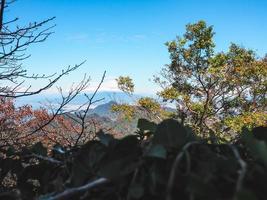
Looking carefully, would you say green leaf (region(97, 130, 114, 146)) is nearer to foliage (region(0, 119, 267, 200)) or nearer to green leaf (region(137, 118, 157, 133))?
foliage (region(0, 119, 267, 200))

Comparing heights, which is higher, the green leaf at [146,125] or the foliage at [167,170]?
the green leaf at [146,125]

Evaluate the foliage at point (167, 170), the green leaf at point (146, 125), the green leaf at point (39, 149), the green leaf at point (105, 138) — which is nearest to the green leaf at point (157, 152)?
the foliage at point (167, 170)

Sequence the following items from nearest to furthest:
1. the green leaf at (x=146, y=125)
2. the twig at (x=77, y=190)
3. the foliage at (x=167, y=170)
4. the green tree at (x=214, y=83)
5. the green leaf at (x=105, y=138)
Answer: the foliage at (x=167, y=170) < the twig at (x=77, y=190) < the green leaf at (x=105, y=138) < the green leaf at (x=146, y=125) < the green tree at (x=214, y=83)

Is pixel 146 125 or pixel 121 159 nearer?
pixel 121 159

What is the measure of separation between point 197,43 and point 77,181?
64.4 feet

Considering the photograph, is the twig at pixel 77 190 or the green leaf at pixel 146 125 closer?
the twig at pixel 77 190

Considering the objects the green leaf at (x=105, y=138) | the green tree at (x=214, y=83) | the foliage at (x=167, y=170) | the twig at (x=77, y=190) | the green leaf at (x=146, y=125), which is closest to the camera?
the foliage at (x=167, y=170)

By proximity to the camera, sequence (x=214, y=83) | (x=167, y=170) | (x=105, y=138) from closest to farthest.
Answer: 1. (x=167, y=170)
2. (x=105, y=138)
3. (x=214, y=83)

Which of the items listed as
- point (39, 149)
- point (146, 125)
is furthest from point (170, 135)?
point (39, 149)

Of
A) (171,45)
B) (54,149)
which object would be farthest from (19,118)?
(54,149)

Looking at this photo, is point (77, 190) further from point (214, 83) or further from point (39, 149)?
point (214, 83)

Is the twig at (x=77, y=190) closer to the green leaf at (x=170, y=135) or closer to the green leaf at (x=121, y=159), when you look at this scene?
the green leaf at (x=121, y=159)

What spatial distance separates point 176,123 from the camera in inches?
28.2

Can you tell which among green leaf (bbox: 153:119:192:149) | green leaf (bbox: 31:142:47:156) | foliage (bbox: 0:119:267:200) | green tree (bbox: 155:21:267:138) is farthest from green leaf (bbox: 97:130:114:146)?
green tree (bbox: 155:21:267:138)
